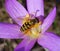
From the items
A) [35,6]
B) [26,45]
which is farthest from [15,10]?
[26,45]

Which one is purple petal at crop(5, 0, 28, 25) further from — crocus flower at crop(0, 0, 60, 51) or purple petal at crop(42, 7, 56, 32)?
purple petal at crop(42, 7, 56, 32)

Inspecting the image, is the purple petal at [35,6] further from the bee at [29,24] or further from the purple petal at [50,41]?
the purple petal at [50,41]

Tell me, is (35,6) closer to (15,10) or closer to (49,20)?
(15,10)

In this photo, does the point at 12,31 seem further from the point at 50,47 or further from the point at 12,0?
the point at 50,47

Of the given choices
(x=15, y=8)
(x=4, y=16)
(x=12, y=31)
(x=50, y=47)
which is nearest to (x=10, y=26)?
(x=12, y=31)

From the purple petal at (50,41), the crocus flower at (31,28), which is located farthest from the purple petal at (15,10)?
the purple petal at (50,41)

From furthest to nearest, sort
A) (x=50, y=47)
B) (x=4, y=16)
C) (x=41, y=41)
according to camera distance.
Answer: (x=4, y=16), (x=41, y=41), (x=50, y=47)

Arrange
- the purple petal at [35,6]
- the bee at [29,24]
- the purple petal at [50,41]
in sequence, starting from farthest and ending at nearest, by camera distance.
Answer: the purple petal at [35,6]
the bee at [29,24]
the purple petal at [50,41]
